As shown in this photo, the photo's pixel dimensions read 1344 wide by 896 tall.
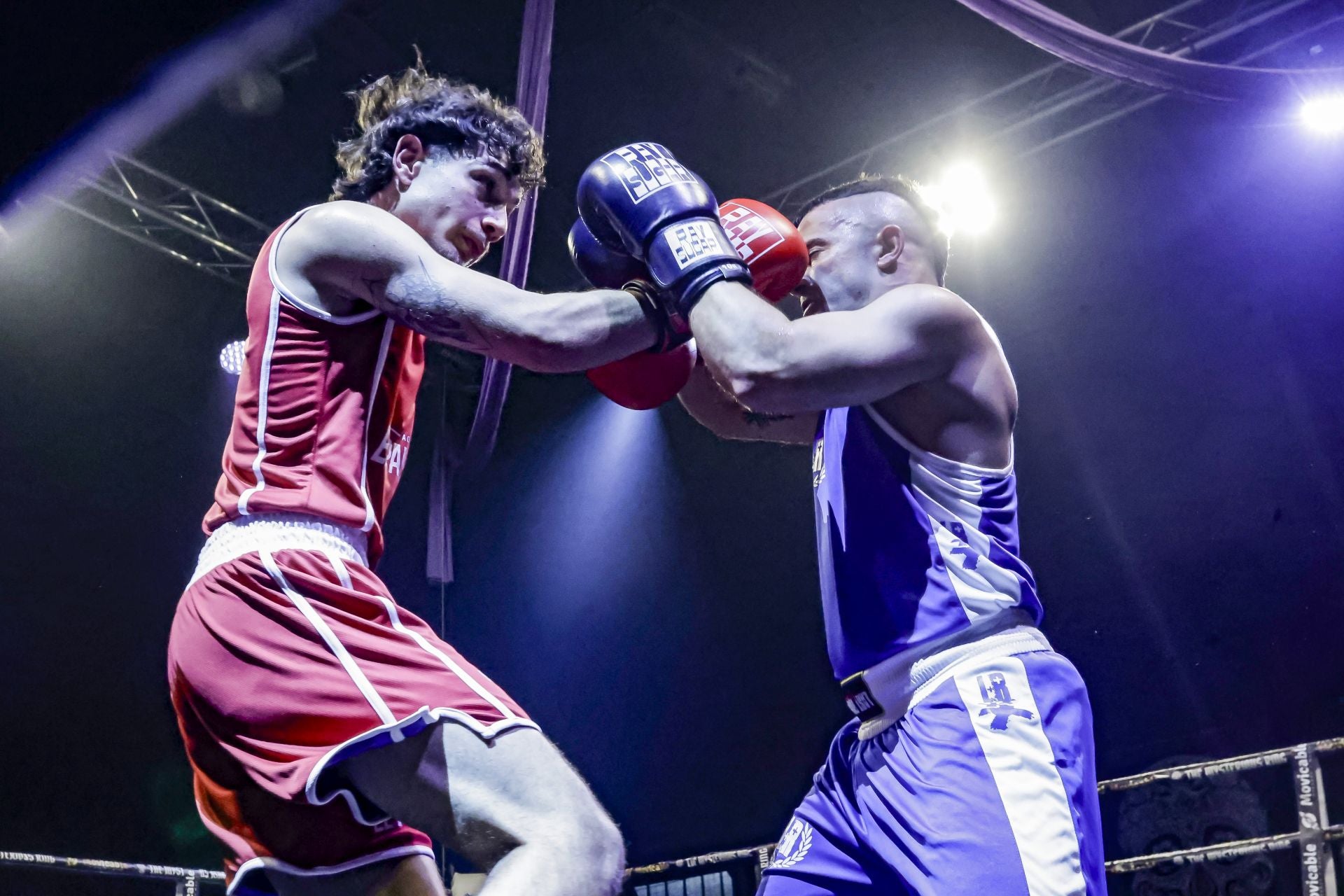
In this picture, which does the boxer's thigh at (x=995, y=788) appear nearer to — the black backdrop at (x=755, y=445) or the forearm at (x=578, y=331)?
the forearm at (x=578, y=331)

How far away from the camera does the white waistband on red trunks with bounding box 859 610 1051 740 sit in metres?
1.68

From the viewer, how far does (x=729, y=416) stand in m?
2.56

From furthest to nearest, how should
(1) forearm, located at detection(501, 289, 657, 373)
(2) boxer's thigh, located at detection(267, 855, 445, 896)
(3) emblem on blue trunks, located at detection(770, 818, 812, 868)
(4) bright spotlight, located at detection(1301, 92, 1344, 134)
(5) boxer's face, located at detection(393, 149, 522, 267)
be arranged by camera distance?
(4) bright spotlight, located at detection(1301, 92, 1344, 134) < (5) boxer's face, located at detection(393, 149, 522, 267) < (3) emblem on blue trunks, located at detection(770, 818, 812, 868) < (1) forearm, located at detection(501, 289, 657, 373) < (2) boxer's thigh, located at detection(267, 855, 445, 896)

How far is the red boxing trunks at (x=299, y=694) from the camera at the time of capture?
129 cm

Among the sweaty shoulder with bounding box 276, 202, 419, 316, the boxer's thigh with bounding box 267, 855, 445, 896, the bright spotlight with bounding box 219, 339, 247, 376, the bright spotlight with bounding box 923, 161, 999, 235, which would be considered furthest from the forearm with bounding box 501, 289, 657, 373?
the bright spotlight with bounding box 219, 339, 247, 376

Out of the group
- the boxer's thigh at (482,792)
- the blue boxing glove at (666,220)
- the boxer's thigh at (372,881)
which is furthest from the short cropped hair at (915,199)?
the boxer's thigh at (372,881)

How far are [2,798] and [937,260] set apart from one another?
5121 millimetres

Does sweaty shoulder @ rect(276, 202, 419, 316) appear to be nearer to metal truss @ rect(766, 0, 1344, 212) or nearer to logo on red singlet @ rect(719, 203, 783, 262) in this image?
logo on red singlet @ rect(719, 203, 783, 262)

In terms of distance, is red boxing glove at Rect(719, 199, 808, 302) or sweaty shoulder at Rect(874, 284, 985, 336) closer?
sweaty shoulder at Rect(874, 284, 985, 336)

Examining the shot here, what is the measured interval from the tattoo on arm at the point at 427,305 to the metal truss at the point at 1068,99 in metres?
4.64

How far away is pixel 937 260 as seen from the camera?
7.32 feet

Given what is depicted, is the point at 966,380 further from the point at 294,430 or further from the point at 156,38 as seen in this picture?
the point at 156,38

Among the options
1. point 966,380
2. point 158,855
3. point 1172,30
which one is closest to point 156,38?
point 158,855

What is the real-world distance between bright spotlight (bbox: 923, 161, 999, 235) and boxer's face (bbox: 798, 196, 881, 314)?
3917mm
